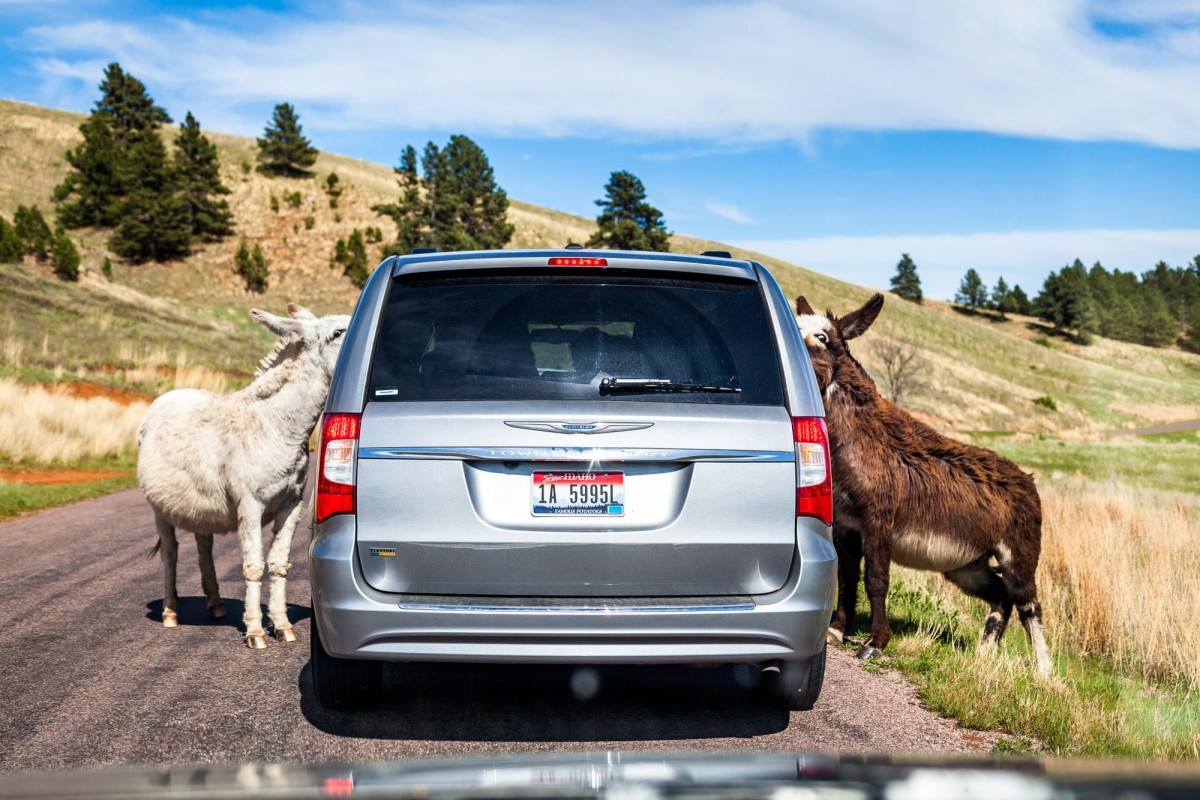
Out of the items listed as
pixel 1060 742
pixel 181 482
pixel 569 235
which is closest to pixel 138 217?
pixel 569 235

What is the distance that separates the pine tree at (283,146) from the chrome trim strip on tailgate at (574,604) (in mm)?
87317

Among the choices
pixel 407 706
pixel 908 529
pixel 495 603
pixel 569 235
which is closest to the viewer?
pixel 495 603

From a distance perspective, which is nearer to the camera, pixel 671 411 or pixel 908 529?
pixel 671 411

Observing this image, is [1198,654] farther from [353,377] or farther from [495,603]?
[353,377]

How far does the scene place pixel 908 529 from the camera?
22.5 ft

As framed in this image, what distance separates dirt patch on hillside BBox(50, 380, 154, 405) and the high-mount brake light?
26675mm

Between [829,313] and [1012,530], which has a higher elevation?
[829,313]

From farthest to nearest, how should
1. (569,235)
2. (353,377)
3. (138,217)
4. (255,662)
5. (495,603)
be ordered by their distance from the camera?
(569,235)
(138,217)
(255,662)
(353,377)
(495,603)

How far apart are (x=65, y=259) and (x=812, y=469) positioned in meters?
54.3

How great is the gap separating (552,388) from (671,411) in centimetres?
52

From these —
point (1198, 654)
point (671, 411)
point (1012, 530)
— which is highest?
point (671, 411)

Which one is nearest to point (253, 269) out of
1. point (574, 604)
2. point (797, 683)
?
point (797, 683)

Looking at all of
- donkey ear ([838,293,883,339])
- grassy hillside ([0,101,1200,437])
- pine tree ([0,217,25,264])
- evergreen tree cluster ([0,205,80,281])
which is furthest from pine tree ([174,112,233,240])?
donkey ear ([838,293,883,339])

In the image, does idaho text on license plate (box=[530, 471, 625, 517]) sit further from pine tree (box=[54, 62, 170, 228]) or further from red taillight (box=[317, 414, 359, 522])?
pine tree (box=[54, 62, 170, 228])
